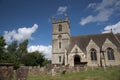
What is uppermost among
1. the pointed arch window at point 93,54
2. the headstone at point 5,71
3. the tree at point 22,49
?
the tree at point 22,49

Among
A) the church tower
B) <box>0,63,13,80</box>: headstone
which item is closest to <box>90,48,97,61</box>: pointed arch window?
the church tower

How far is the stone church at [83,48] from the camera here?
35.0 metres

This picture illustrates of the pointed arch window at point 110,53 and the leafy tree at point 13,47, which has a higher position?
the leafy tree at point 13,47

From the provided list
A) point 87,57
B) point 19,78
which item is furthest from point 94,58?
point 19,78

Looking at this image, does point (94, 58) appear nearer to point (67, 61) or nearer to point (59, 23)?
point (67, 61)

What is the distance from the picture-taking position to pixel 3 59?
39562 mm

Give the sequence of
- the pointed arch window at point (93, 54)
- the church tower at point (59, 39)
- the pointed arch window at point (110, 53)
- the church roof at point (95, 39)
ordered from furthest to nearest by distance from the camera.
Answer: the church tower at point (59, 39), the church roof at point (95, 39), the pointed arch window at point (93, 54), the pointed arch window at point (110, 53)

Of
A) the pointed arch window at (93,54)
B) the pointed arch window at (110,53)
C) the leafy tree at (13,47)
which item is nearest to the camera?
A: the pointed arch window at (110,53)

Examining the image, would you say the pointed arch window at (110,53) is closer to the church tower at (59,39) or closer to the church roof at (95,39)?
the church roof at (95,39)

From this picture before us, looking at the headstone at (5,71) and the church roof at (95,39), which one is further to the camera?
the church roof at (95,39)

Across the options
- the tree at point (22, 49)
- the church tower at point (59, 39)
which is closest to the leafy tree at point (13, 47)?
the tree at point (22, 49)

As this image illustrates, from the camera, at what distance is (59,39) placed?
42.2m

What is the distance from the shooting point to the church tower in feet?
133

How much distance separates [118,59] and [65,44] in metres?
15.8
